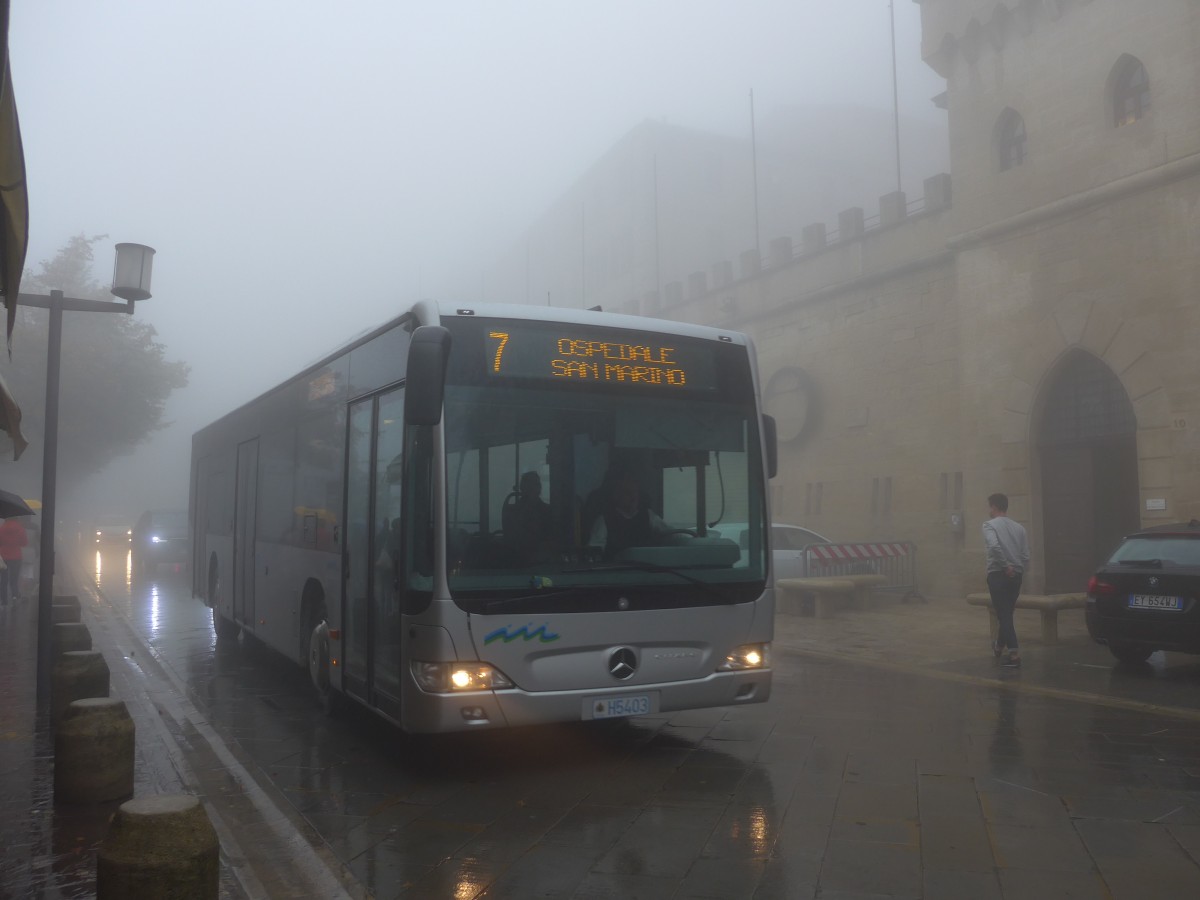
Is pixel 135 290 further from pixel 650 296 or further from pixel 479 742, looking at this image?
pixel 650 296

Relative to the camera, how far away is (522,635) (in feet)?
20.5

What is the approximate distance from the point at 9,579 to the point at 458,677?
56.5 ft

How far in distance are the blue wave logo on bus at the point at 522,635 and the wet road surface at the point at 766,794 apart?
3.03 feet

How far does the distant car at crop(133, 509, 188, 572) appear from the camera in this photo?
1157 inches

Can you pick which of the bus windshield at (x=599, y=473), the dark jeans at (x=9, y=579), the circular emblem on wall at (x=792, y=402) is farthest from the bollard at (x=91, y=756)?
the circular emblem on wall at (x=792, y=402)

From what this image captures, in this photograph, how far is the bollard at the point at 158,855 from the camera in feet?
12.0

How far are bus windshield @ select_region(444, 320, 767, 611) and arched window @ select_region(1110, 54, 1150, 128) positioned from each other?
13059 mm

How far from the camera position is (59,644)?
9.72 meters

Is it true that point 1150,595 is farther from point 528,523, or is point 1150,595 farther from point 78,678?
point 78,678

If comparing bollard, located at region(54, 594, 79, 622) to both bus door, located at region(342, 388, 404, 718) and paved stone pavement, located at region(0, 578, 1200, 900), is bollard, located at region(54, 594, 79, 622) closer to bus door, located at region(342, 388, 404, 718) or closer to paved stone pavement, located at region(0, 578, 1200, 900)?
paved stone pavement, located at region(0, 578, 1200, 900)

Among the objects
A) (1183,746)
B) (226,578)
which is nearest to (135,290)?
(226,578)

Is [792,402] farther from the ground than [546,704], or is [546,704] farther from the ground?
[792,402]

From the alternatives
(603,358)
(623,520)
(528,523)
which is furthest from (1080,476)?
(528,523)

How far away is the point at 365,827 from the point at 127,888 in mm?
2080
